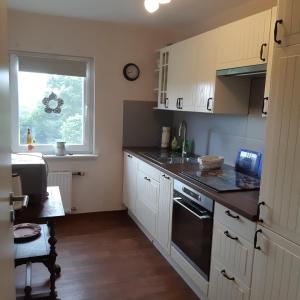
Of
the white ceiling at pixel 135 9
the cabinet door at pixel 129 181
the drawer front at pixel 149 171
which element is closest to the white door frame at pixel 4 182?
the drawer front at pixel 149 171

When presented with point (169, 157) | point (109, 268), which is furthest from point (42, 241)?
point (169, 157)

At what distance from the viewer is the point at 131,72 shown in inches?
149

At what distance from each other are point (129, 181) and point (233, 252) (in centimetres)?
206

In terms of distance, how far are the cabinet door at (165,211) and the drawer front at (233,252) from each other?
71 cm

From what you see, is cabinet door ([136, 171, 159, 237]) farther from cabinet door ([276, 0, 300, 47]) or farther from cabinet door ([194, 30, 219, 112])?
cabinet door ([276, 0, 300, 47])

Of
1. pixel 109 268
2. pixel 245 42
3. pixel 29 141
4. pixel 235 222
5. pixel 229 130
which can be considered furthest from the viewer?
pixel 29 141

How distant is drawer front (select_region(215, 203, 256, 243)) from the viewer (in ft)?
5.43

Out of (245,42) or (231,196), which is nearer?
(231,196)

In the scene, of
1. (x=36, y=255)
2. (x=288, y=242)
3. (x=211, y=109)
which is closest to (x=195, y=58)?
(x=211, y=109)

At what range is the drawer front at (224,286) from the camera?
5.72ft

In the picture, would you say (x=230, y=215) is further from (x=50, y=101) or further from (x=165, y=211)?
(x=50, y=101)

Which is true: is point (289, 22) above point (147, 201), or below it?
above

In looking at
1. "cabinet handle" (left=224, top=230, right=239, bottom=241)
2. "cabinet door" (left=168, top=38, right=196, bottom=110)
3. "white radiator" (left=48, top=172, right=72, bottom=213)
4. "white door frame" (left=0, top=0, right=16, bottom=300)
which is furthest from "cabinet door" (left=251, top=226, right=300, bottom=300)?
"white radiator" (left=48, top=172, right=72, bottom=213)

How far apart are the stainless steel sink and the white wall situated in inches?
26.3
